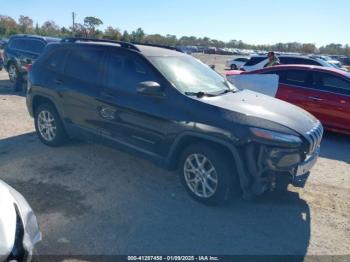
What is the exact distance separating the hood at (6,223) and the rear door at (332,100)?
655 cm

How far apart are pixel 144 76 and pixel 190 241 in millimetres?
2120

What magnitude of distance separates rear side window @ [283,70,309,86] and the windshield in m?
3.35

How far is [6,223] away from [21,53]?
39.9 ft

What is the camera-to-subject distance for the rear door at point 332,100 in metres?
7.07

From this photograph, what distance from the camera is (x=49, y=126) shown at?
567 cm

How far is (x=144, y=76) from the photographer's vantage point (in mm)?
4363

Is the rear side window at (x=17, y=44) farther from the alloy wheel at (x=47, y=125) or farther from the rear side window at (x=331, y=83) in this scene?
the rear side window at (x=331, y=83)

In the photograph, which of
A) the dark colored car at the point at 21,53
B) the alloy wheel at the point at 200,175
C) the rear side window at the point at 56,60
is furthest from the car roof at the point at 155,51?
the dark colored car at the point at 21,53

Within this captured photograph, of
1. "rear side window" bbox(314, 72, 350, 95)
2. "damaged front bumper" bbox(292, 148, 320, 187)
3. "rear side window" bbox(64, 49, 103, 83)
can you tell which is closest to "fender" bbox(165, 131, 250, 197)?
"damaged front bumper" bbox(292, 148, 320, 187)

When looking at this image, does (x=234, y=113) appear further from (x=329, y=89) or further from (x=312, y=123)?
(x=329, y=89)

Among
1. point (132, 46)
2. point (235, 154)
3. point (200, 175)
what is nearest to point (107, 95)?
point (132, 46)

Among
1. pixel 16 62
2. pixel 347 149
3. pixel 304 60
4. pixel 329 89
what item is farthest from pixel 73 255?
pixel 304 60

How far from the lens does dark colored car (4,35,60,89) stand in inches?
461

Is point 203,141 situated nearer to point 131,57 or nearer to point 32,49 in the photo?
point 131,57
